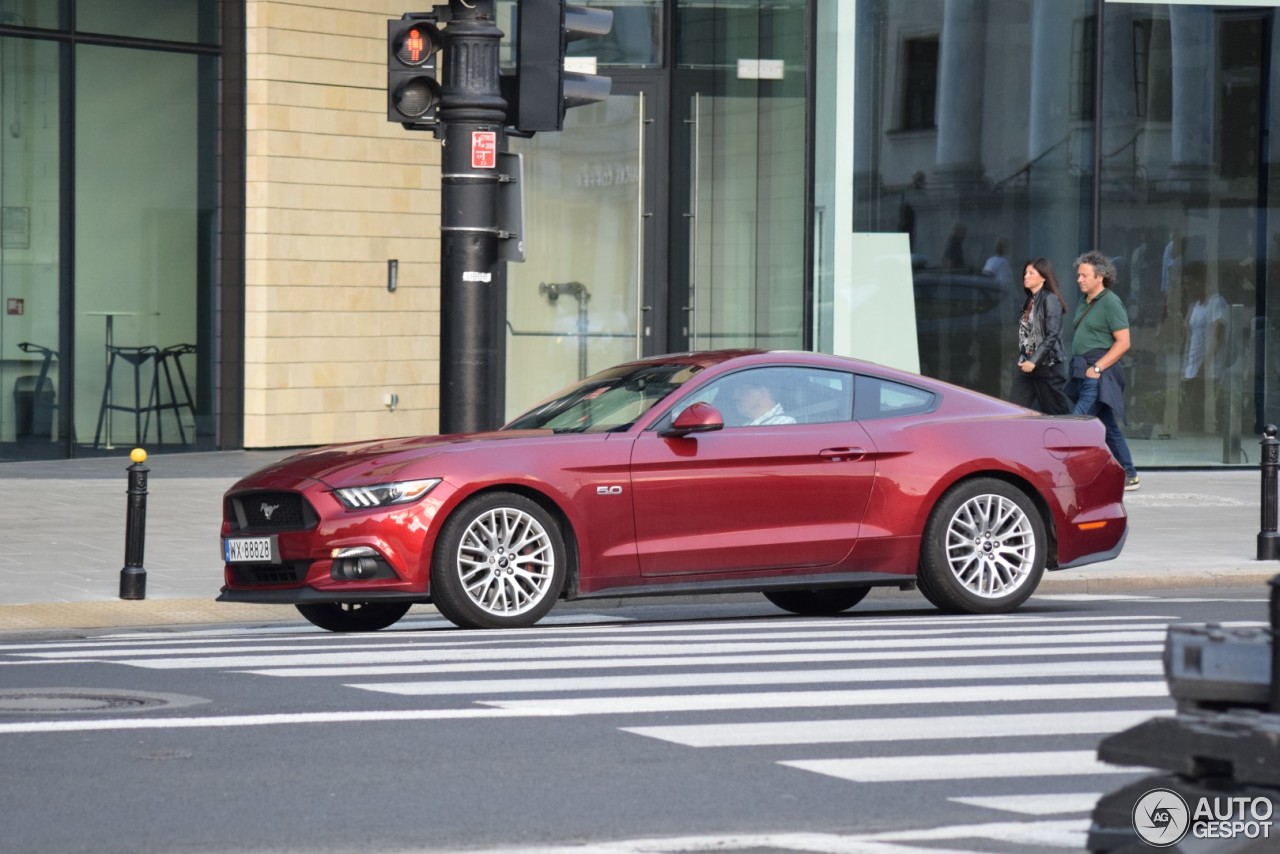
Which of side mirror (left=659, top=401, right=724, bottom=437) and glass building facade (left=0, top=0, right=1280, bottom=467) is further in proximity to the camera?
glass building facade (left=0, top=0, right=1280, bottom=467)

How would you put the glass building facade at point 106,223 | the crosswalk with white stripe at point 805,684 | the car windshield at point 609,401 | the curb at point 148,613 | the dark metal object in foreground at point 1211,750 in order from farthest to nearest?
the glass building facade at point 106,223
the curb at point 148,613
the car windshield at point 609,401
the crosswalk with white stripe at point 805,684
the dark metal object in foreground at point 1211,750

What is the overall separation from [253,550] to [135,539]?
1919mm

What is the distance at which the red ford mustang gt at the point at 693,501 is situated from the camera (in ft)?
35.1

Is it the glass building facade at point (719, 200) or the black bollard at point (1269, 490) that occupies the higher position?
the glass building facade at point (719, 200)

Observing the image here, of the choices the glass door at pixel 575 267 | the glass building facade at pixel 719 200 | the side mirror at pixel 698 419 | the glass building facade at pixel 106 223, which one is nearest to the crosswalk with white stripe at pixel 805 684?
the side mirror at pixel 698 419

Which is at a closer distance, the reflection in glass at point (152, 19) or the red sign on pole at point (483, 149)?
the red sign on pole at point (483, 149)

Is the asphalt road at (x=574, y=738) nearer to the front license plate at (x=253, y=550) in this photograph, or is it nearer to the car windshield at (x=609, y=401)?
the front license plate at (x=253, y=550)

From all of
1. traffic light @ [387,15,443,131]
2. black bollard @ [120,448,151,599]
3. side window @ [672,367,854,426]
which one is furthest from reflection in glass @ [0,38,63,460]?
side window @ [672,367,854,426]

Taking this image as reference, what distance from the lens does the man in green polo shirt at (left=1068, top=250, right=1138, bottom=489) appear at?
1797cm

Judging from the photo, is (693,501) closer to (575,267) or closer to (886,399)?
(886,399)

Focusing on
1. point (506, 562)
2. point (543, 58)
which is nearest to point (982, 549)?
point (506, 562)

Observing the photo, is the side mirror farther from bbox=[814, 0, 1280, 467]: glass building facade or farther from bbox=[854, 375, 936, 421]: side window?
bbox=[814, 0, 1280, 467]: glass building facade

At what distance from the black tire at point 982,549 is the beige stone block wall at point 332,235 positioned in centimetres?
1249

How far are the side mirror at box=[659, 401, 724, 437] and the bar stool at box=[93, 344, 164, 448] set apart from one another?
12276mm
